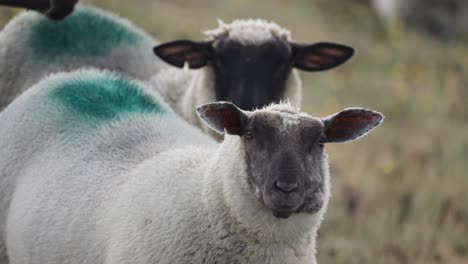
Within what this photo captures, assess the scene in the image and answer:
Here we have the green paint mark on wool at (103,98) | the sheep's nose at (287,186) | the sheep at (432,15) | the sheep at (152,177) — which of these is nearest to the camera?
the sheep's nose at (287,186)

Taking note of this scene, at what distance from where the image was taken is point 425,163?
10477mm

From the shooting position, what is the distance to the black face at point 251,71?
6.24 metres

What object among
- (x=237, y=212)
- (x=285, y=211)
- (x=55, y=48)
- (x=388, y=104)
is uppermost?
(x=285, y=211)

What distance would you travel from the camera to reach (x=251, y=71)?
6.33 meters

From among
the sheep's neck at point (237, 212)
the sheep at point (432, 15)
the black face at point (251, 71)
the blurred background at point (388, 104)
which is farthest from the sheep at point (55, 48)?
the sheep at point (432, 15)

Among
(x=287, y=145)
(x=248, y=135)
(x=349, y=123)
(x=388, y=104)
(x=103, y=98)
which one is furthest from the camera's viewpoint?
(x=388, y=104)

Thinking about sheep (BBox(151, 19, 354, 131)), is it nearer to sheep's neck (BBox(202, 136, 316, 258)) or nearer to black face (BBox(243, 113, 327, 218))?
sheep's neck (BBox(202, 136, 316, 258))

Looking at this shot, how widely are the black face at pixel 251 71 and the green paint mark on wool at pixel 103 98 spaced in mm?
1224

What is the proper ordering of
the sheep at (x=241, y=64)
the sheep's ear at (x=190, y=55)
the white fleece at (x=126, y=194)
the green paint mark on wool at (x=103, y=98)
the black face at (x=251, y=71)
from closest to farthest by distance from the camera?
the white fleece at (x=126, y=194) < the green paint mark on wool at (x=103, y=98) < the black face at (x=251, y=71) < the sheep at (x=241, y=64) < the sheep's ear at (x=190, y=55)

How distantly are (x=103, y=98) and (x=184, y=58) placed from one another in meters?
1.74

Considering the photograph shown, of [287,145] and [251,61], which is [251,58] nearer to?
[251,61]

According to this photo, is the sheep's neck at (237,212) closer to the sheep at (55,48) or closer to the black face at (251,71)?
the black face at (251,71)

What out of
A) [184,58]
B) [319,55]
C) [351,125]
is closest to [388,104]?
[319,55]

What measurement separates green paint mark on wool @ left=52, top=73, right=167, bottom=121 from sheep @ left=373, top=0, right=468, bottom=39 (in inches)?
547
